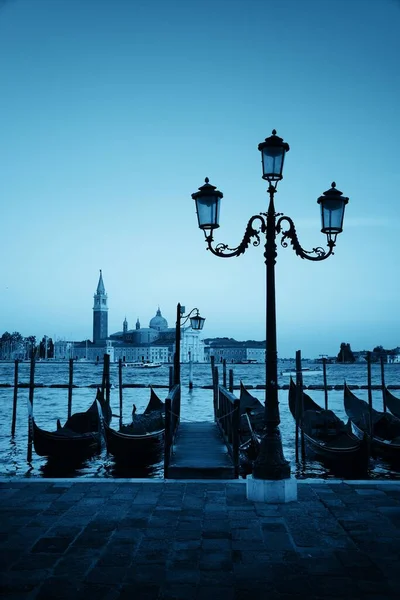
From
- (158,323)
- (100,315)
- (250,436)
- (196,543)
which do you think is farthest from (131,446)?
(158,323)

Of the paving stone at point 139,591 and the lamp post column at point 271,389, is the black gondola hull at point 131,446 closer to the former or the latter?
the lamp post column at point 271,389

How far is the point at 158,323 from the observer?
15425 centimetres

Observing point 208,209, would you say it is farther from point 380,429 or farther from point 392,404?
point 392,404

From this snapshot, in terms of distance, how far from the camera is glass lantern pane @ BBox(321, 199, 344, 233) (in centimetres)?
573

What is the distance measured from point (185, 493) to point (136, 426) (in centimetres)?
705

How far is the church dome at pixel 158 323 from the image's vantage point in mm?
152938

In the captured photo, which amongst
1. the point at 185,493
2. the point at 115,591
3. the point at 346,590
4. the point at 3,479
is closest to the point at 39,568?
the point at 115,591

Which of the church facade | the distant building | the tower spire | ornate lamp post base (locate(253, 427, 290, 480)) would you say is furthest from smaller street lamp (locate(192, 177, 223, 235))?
the distant building

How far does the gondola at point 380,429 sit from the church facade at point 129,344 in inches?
4358

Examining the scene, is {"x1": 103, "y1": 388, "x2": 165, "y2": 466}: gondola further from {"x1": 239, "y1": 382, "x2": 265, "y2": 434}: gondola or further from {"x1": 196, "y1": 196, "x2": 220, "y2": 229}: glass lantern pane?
{"x1": 196, "y1": 196, "x2": 220, "y2": 229}: glass lantern pane

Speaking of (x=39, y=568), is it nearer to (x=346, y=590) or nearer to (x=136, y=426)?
(x=346, y=590)

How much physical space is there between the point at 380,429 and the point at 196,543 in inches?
435

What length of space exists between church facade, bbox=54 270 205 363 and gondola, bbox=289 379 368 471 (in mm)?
114548

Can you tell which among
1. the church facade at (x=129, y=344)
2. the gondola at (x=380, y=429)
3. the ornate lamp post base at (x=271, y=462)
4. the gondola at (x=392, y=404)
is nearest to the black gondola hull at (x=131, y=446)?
the gondola at (x=380, y=429)
